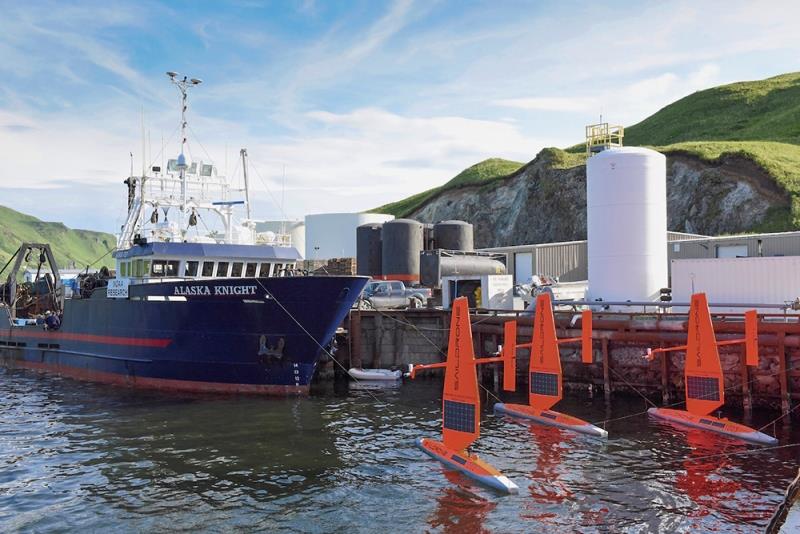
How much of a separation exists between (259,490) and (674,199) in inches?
2044

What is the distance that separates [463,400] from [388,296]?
66.5 ft

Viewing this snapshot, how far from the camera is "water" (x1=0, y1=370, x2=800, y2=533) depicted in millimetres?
12547

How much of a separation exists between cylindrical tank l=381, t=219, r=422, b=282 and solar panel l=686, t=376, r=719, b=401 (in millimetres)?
29695

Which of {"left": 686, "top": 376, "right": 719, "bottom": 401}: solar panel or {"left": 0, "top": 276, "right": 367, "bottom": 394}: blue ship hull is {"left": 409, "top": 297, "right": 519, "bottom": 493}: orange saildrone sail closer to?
{"left": 686, "top": 376, "right": 719, "bottom": 401}: solar panel

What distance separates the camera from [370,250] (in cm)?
5075

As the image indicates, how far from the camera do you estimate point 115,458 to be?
16.6m

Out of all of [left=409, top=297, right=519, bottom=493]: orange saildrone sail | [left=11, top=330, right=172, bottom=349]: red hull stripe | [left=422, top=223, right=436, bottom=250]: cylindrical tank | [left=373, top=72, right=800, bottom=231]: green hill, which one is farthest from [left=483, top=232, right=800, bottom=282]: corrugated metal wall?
[left=11, top=330, right=172, bottom=349]: red hull stripe

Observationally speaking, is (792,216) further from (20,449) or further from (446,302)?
(20,449)

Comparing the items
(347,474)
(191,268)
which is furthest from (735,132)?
(347,474)

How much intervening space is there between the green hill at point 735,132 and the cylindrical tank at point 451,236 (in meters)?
19.9

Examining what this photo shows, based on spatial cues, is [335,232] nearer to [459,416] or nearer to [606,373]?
[606,373]

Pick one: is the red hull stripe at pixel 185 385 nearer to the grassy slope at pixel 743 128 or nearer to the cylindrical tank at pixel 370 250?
the cylindrical tank at pixel 370 250

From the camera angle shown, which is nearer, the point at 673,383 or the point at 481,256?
the point at 673,383

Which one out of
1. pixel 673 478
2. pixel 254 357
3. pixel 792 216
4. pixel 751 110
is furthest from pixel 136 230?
pixel 751 110
